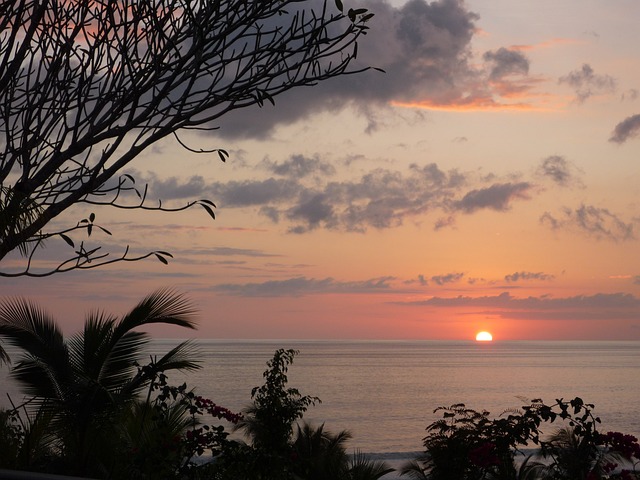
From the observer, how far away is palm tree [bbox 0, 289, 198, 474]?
11.4 m

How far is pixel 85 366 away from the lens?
39.0 feet

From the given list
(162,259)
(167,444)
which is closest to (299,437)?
(167,444)

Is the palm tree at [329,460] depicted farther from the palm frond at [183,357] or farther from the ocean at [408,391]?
the ocean at [408,391]

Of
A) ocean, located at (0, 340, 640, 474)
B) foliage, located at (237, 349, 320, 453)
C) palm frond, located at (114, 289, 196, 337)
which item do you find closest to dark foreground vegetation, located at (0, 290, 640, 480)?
palm frond, located at (114, 289, 196, 337)

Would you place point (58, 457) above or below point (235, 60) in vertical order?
below

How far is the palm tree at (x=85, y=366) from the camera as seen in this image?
11414 mm

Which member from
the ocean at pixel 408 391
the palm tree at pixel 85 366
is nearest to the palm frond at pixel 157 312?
the palm tree at pixel 85 366

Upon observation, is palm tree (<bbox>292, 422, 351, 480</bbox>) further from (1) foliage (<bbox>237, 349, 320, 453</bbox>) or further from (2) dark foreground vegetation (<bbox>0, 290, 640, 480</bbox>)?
(2) dark foreground vegetation (<bbox>0, 290, 640, 480</bbox>)

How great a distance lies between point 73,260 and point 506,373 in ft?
450

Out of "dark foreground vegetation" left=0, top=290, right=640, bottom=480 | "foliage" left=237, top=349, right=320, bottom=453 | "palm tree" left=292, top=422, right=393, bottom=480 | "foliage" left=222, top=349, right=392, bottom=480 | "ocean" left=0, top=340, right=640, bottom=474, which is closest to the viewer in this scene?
"dark foreground vegetation" left=0, top=290, right=640, bottom=480

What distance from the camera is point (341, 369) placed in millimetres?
135625

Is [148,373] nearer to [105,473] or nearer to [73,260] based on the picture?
Result: [105,473]

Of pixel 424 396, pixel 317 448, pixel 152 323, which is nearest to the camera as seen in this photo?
pixel 152 323

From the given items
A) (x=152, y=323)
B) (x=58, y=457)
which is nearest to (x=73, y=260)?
(x=152, y=323)
